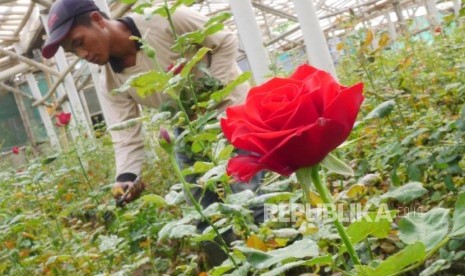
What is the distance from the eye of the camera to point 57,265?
7.30ft

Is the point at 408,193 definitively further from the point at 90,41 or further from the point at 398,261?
the point at 90,41

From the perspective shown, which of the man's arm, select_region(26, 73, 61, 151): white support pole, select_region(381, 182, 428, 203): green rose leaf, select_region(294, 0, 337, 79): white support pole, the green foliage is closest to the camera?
the green foliage

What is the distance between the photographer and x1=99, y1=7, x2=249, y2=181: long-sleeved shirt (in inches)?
80.5

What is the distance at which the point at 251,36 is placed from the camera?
3500 mm

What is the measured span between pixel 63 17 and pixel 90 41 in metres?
0.14

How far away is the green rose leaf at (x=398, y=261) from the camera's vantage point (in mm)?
535

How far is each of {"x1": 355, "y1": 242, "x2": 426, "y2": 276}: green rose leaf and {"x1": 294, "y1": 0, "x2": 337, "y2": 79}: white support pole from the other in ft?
9.39

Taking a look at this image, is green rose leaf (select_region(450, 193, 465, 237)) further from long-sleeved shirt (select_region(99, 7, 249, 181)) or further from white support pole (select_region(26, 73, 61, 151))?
white support pole (select_region(26, 73, 61, 151))

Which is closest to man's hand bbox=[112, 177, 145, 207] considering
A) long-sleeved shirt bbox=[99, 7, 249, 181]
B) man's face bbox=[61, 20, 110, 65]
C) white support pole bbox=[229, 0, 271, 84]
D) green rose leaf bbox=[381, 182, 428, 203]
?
long-sleeved shirt bbox=[99, 7, 249, 181]

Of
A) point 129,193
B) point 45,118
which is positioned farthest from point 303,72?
point 45,118

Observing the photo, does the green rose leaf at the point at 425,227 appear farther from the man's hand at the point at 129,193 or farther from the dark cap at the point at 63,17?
the dark cap at the point at 63,17

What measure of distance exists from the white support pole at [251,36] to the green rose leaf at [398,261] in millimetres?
2918

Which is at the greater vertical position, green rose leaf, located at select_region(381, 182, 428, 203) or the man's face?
the man's face

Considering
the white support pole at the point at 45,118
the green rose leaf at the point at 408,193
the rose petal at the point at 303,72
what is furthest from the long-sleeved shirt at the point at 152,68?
the white support pole at the point at 45,118
